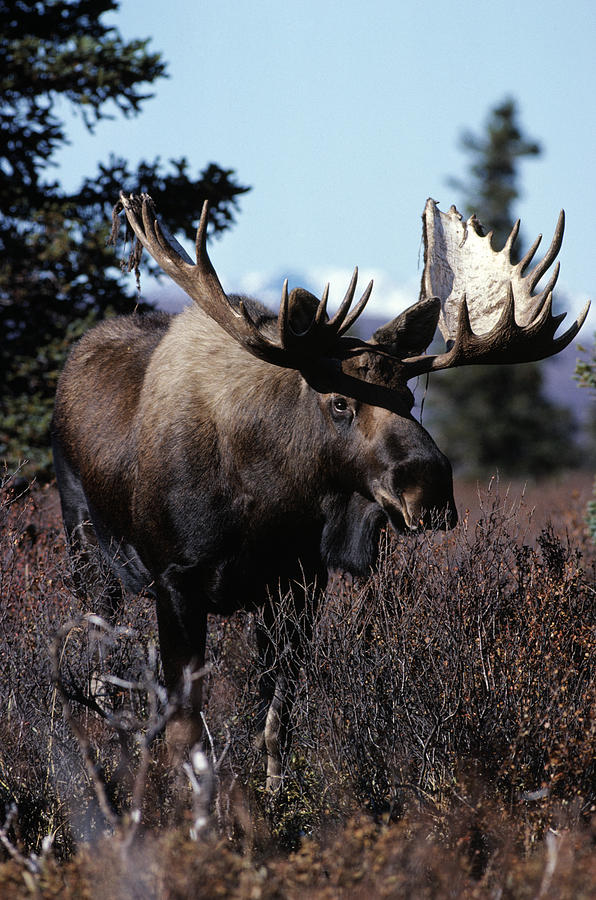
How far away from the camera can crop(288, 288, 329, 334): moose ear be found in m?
4.16

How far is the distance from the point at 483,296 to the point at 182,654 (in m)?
2.39

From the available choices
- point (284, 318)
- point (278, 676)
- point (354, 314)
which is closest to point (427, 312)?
point (354, 314)

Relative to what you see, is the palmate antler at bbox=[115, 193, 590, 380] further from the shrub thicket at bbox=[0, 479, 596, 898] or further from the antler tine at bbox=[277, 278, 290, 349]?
the shrub thicket at bbox=[0, 479, 596, 898]

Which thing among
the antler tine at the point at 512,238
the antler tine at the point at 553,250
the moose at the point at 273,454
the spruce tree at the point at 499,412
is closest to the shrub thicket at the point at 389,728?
the moose at the point at 273,454

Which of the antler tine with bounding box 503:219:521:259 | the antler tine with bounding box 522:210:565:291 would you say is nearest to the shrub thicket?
the antler tine with bounding box 522:210:565:291

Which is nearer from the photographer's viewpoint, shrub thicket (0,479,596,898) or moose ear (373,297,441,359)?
shrub thicket (0,479,596,898)

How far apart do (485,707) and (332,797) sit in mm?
687

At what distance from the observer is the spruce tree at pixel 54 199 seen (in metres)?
8.47

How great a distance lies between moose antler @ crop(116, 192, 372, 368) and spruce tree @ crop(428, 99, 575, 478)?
65.2 ft

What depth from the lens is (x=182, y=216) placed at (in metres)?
8.52

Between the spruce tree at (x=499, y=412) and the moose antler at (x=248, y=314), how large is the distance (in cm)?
1987

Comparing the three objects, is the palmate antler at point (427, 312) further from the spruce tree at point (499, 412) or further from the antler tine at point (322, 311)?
the spruce tree at point (499, 412)

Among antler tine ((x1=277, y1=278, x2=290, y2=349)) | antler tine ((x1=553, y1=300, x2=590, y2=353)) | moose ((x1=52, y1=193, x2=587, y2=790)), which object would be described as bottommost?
moose ((x1=52, y1=193, x2=587, y2=790))

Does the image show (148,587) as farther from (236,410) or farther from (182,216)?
(182,216)
